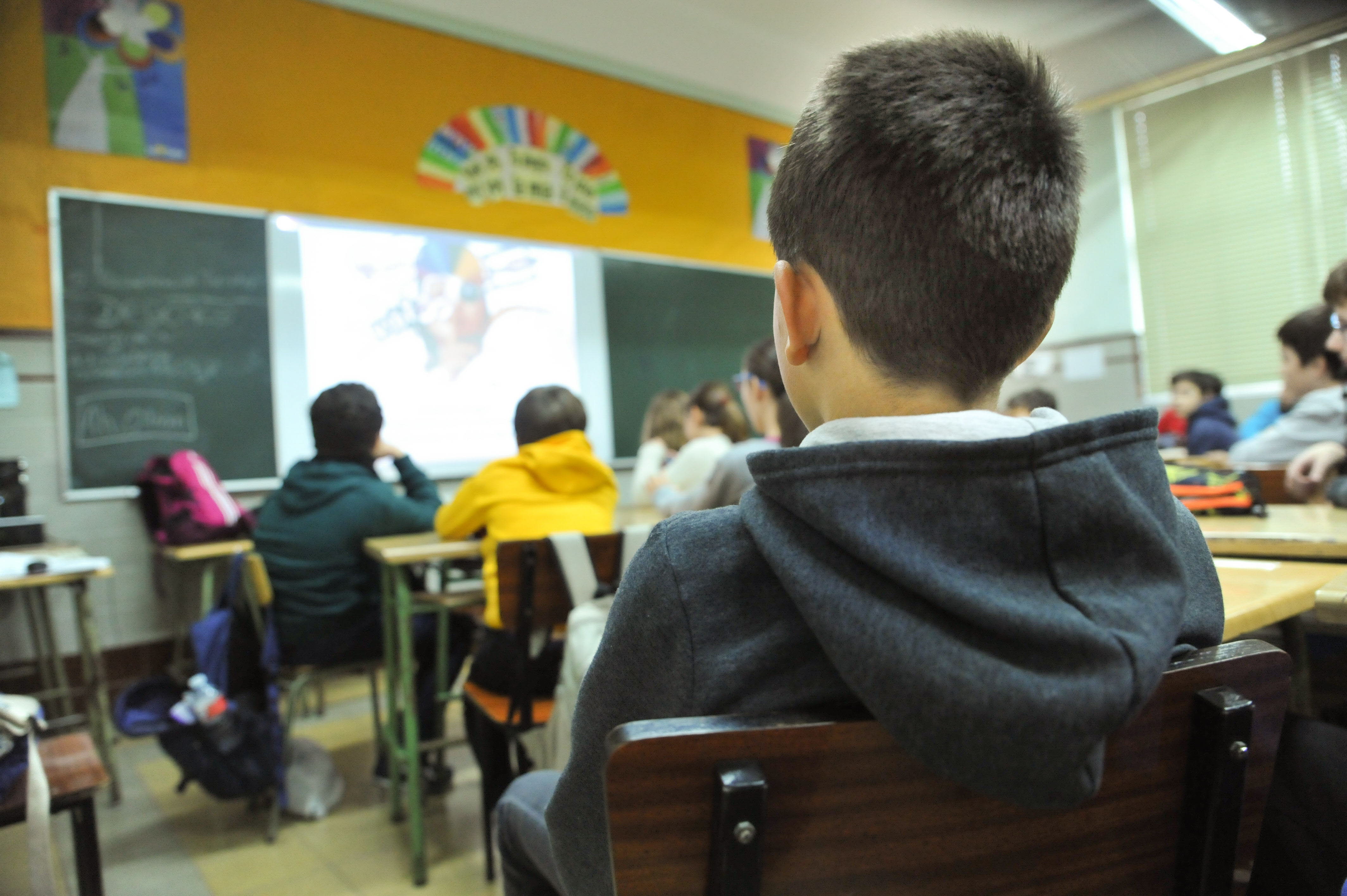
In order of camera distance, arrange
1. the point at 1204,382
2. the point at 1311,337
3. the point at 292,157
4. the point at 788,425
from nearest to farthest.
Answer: the point at 788,425 < the point at 1311,337 < the point at 292,157 < the point at 1204,382

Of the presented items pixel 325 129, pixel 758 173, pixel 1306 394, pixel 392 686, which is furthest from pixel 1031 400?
pixel 325 129

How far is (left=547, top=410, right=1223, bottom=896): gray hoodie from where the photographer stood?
1.46 feet

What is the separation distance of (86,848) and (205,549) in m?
1.96

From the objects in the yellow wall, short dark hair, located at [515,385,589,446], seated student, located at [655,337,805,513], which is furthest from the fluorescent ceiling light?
short dark hair, located at [515,385,589,446]

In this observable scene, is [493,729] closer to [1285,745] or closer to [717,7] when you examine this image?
[1285,745]

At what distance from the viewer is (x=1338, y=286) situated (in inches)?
67.5

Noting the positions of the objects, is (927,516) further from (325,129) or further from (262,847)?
(325,129)

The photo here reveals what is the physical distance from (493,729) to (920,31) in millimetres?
1799

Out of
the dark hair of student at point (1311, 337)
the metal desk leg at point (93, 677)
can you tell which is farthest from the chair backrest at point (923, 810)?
the dark hair of student at point (1311, 337)

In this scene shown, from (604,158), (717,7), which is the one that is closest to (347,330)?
(604,158)

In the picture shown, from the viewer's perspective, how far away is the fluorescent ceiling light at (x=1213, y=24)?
4551 mm

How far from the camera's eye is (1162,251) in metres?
5.57

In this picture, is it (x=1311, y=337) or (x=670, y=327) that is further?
(x=670, y=327)

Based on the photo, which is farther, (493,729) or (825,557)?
(493,729)
